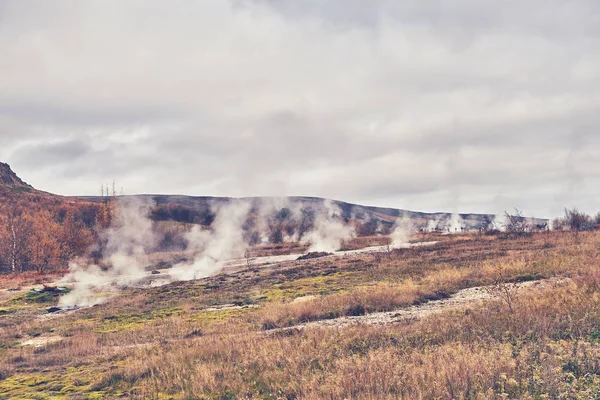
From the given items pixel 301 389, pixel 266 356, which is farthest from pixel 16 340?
pixel 301 389

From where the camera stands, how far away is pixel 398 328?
39.0ft

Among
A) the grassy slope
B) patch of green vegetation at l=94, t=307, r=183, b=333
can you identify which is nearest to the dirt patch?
the grassy slope

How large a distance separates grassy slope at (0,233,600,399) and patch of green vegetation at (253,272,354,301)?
177cm

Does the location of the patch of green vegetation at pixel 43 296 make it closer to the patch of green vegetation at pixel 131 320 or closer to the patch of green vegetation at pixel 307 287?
the patch of green vegetation at pixel 131 320

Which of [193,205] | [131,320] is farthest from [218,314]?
[193,205]

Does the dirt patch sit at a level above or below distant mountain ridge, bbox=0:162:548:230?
below

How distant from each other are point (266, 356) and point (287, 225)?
286ft

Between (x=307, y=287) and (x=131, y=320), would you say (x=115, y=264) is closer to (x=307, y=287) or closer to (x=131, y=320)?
(x=131, y=320)

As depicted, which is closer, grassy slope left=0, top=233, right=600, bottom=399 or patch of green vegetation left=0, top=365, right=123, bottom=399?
grassy slope left=0, top=233, right=600, bottom=399

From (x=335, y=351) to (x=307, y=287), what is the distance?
16.9 metres

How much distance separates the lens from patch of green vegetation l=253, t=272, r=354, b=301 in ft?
78.1

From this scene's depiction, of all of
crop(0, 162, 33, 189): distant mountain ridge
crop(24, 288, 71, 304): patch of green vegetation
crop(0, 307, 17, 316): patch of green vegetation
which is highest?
crop(0, 162, 33, 189): distant mountain ridge

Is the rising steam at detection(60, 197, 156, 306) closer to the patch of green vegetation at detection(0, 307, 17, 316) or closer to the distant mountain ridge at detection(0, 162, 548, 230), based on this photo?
the patch of green vegetation at detection(0, 307, 17, 316)

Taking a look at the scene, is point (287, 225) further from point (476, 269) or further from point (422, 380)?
point (422, 380)
